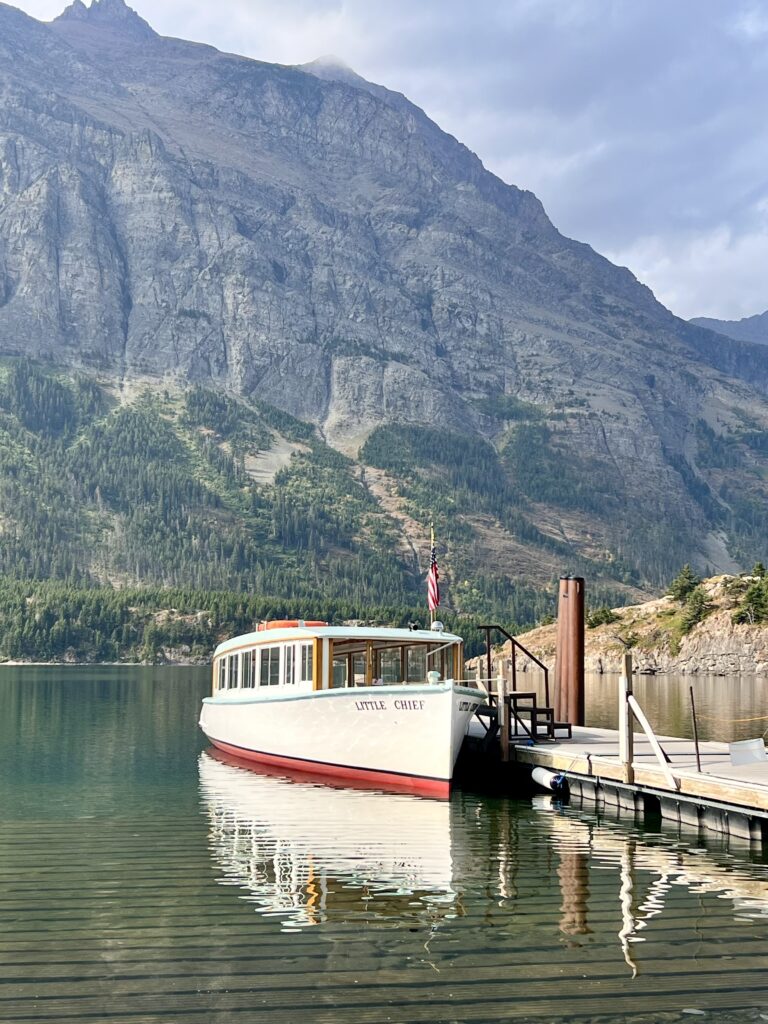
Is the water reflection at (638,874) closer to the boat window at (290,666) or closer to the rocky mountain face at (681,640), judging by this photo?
the boat window at (290,666)

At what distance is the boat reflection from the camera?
69.8ft

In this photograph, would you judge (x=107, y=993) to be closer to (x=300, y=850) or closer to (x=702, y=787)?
(x=300, y=850)

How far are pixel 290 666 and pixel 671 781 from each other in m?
18.1

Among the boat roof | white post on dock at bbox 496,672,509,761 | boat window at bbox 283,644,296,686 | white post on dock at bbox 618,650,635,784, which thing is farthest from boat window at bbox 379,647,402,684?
white post on dock at bbox 618,650,635,784

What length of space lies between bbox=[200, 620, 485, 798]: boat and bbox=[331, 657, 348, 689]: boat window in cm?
4

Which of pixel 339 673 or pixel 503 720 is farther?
pixel 339 673

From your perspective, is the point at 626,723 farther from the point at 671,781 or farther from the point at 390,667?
the point at 390,667

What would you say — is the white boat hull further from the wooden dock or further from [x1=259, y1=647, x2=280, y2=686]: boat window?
the wooden dock

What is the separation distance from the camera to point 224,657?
55.0 metres

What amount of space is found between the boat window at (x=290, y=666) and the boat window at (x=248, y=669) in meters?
5.27

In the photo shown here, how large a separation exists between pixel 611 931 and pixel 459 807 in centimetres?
1592

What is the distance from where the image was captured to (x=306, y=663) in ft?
138

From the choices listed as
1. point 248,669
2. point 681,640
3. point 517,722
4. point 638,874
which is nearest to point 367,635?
point 517,722

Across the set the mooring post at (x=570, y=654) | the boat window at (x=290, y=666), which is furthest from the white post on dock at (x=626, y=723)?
the boat window at (x=290, y=666)
